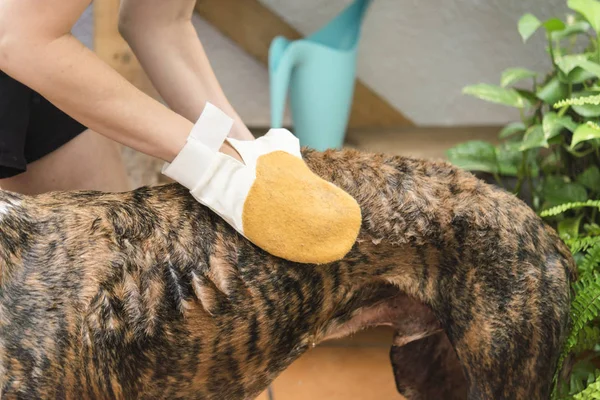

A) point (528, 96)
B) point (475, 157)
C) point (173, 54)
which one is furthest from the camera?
point (475, 157)

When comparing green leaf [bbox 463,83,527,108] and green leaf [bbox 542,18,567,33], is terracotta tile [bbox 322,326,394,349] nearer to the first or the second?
green leaf [bbox 463,83,527,108]

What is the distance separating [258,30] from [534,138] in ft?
4.52

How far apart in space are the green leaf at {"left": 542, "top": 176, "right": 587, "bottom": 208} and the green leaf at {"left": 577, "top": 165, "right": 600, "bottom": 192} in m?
0.02

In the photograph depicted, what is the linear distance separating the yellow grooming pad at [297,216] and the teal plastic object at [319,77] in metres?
1.25

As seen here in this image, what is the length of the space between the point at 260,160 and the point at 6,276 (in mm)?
494

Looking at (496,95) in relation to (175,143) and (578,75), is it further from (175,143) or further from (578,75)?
(175,143)

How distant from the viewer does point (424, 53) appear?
3.36m

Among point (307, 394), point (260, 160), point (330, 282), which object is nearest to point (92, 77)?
point (260, 160)

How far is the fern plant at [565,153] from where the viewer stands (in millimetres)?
2020

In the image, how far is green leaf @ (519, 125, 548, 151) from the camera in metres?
2.35

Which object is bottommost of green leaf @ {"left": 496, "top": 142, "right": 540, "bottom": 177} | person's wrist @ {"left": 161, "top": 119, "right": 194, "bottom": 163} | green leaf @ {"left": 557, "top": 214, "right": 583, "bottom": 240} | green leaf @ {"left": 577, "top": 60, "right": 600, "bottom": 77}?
green leaf @ {"left": 557, "top": 214, "right": 583, "bottom": 240}

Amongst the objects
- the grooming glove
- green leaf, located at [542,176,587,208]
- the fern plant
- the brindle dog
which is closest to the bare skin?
the brindle dog

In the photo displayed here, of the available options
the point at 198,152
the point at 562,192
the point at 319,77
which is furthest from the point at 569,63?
the point at 198,152

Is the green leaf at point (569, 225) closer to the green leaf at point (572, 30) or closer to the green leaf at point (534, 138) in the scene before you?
the green leaf at point (534, 138)
